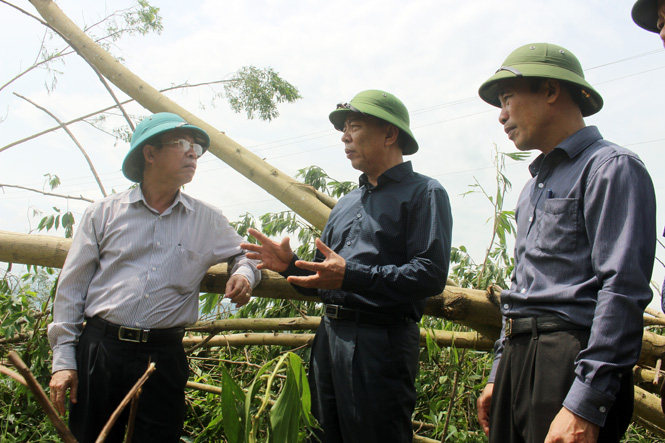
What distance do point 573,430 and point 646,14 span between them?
50.5 inches

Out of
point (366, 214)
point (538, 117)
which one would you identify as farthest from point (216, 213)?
point (538, 117)

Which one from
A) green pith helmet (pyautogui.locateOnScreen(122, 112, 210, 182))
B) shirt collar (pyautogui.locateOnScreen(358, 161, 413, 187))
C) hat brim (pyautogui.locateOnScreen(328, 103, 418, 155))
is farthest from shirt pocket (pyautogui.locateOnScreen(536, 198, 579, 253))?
green pith helmet (pyautogui.locateOnScreen(122, 112, 210, 182))

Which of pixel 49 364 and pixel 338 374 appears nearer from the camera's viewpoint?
pixel 338 374

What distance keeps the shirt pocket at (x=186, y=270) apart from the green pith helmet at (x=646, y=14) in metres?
1.88

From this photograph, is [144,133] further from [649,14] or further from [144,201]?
[649,14]

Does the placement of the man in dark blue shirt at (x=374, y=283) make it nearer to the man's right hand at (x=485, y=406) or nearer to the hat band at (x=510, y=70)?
the man's right hand at (x=485, y=406)

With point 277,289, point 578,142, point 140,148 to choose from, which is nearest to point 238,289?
point 277,289

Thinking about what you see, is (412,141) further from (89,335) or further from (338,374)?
(89,335)

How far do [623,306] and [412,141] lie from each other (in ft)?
4.56

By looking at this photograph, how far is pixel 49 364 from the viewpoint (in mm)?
3240

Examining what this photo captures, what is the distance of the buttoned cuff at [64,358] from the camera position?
212 cm

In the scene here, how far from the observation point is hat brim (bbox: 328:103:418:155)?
240cm

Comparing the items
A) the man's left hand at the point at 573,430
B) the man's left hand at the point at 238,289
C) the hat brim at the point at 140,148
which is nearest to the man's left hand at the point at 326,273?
the man's left hand at the point at 238,289

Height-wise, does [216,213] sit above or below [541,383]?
above
